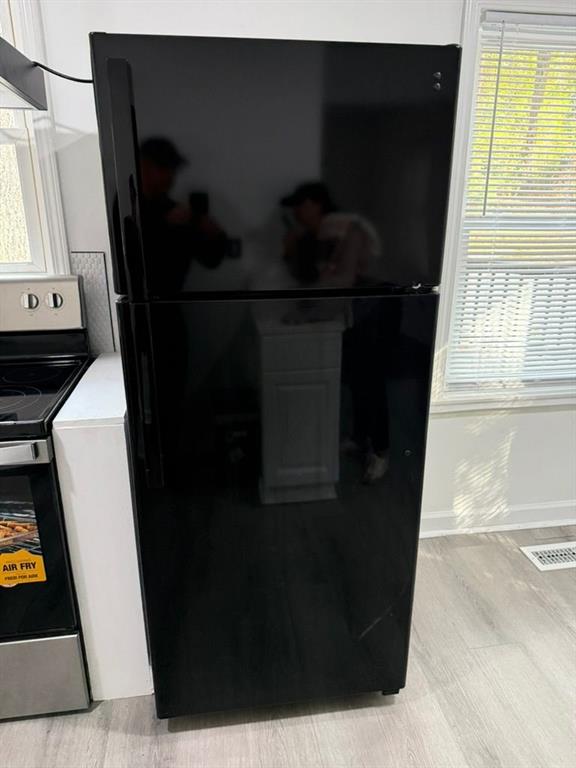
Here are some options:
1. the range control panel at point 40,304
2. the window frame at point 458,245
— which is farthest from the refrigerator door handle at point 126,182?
the window frame at point 458,245

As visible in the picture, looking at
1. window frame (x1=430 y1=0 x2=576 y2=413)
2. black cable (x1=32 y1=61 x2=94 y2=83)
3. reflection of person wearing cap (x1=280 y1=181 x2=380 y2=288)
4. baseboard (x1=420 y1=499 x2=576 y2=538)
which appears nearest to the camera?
reflection of person wearing cap (x1=280 y1=181 x2=380 y2=288)

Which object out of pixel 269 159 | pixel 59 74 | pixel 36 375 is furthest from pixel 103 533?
pixel 59 74

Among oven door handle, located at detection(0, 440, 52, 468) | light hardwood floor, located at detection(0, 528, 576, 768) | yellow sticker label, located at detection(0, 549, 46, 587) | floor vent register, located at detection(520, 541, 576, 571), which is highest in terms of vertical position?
oven door handle, located at detection(0, 440, 52, 468)

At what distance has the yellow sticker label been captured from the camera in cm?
148

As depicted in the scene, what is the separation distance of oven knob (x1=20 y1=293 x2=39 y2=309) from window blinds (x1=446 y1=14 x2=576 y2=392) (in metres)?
1.53

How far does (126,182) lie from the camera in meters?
1.17

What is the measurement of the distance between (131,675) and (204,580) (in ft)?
1.64

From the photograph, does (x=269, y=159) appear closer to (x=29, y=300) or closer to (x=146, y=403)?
(x=146, y=403)

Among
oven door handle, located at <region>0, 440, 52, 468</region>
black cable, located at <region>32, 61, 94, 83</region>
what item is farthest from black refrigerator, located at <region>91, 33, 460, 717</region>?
black cable, located at <region>32, 61, 94, 83</region>

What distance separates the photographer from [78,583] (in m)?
1.57

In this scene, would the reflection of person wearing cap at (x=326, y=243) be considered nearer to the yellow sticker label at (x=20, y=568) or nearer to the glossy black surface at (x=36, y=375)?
the glossy black surface at (x=36, y=375)

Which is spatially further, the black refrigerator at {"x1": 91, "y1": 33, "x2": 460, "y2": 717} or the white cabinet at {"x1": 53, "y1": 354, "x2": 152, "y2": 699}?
the white cabinet at {"x1": 53, "y1": 354, "x2": 152, "y2": 699}

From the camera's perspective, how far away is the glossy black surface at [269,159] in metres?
1.13

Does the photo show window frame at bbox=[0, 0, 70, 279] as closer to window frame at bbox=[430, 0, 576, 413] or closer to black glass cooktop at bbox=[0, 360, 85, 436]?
black glass cooktop at bbox=[0, 360, 85, 436]
